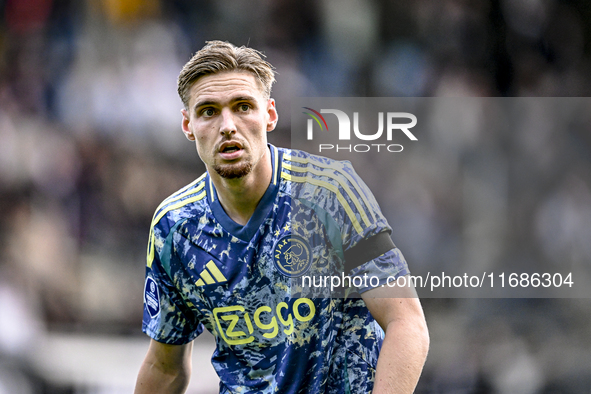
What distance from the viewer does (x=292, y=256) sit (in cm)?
241

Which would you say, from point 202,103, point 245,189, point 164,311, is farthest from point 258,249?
point 202,103

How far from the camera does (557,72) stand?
4.73 m

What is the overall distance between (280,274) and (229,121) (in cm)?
63

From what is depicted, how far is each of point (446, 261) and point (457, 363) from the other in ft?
2.57

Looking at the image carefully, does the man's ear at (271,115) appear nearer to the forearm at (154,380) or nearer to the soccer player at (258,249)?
→ the soccer player at (258,249)

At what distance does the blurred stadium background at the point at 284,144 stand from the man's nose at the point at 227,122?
2001 mm

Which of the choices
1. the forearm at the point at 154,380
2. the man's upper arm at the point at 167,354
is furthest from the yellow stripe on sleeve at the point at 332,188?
the forearm at the point at 154,380

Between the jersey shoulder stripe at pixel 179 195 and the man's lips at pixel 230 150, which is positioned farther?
the jersey shoulder stripe at pixel 179 195

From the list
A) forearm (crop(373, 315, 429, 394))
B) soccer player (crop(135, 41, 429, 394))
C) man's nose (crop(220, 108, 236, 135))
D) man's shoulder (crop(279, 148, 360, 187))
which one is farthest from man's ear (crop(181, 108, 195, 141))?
forearm (crop(373, 315, 429, 394))

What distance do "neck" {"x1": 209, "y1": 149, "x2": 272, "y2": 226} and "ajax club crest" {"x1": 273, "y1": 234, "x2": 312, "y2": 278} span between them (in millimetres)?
183

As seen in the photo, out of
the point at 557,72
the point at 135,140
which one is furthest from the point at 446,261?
the point at 135,140

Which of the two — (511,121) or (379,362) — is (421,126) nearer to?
(511,121)

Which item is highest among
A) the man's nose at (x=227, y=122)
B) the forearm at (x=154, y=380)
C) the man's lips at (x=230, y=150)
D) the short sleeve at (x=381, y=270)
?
the man's nose at (x=227, y=122)

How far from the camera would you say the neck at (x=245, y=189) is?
2.44 metres
